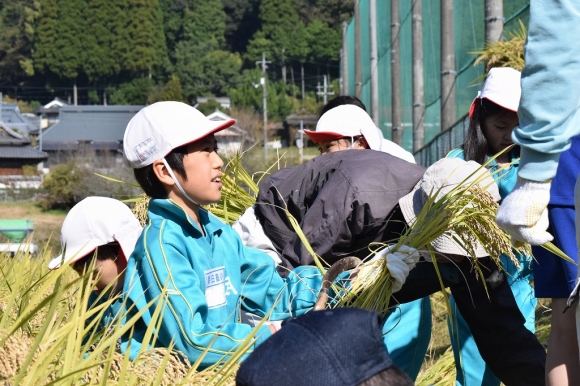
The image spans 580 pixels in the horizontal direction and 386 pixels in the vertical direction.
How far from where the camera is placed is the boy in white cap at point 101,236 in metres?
3.21

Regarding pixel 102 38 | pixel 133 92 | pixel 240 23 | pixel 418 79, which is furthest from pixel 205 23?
pixel 418 79

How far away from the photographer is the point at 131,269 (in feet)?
8.74

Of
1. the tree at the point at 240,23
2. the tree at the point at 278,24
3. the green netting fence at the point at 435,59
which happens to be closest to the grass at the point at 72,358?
the green netting fence at the point at 435,59

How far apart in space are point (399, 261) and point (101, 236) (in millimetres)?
1028

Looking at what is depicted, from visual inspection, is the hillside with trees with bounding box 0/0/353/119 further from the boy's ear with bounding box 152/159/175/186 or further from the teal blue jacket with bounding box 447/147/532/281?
the boy's ear with bounding box 152/159/175/186

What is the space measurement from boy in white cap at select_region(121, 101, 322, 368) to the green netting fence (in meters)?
4.04

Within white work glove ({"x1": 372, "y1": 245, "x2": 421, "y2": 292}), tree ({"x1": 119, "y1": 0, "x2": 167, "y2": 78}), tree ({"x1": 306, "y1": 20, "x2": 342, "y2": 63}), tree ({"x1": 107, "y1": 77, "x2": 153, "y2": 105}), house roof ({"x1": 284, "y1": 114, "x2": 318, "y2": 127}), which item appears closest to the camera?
white work glove ({"x1": 372, "y1": 245, "x2": 421, "y2": 292})

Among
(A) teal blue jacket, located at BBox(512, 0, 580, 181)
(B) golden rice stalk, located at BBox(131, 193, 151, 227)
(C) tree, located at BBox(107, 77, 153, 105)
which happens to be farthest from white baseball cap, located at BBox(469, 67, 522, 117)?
(C) tree, located at BBox(107, 77, 153, 105)

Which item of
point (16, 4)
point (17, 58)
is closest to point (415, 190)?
point (17, 58)

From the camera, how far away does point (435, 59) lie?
43.8 feet

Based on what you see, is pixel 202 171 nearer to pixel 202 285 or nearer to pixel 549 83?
pixel 202 285

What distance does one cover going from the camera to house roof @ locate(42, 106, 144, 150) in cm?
6669

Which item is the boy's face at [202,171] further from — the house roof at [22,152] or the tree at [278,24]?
the tree at [278,24]

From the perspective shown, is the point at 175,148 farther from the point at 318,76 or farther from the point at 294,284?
the point at 318,76
